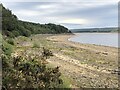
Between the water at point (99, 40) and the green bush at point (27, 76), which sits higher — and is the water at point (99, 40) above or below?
below

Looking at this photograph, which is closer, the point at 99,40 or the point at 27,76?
the point at 27,76

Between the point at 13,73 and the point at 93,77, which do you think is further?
the point at 93,77

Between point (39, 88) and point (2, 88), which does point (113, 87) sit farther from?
point (2, 88)

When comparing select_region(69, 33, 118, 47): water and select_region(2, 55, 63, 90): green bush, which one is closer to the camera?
select_region(2, 55, 63, 90): green bush

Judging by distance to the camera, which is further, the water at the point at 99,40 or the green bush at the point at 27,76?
the water at the point at 99,40

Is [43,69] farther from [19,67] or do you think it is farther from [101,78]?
[101,78]

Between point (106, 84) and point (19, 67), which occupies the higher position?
point (19, 67)

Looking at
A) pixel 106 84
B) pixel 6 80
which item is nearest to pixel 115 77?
pixel 106 84

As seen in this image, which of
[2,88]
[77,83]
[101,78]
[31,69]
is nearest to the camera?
[2,88]

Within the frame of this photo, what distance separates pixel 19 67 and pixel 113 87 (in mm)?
3600

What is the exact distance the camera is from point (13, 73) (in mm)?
11172

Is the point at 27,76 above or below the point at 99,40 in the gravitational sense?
above

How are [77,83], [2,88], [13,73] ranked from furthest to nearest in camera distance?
[77,83] < [13,73] < [2,88]

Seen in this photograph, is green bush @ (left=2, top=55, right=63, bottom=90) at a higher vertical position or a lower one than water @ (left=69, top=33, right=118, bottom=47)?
higher
